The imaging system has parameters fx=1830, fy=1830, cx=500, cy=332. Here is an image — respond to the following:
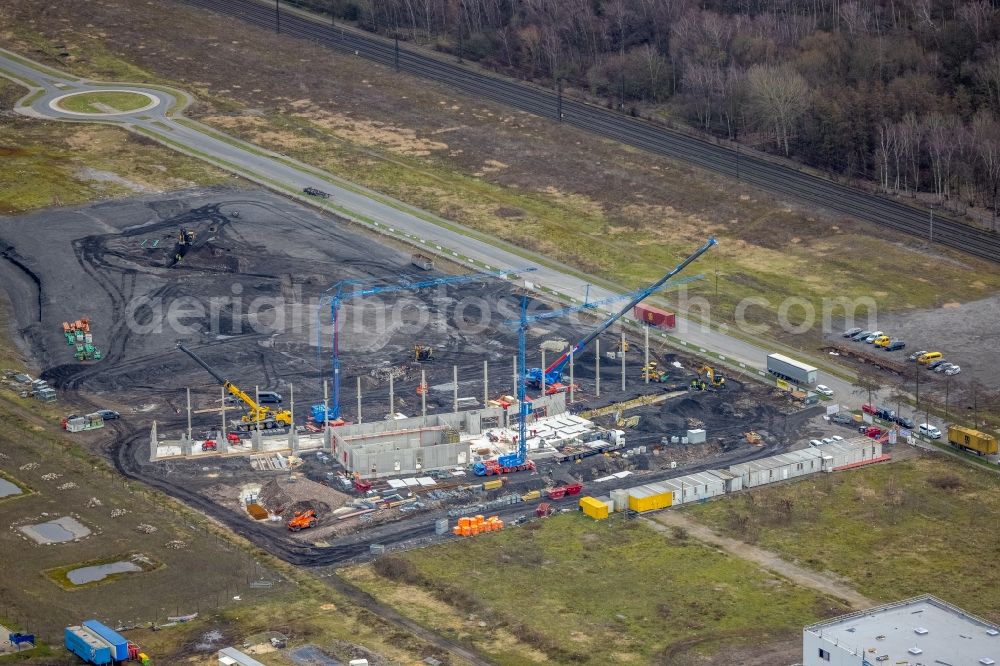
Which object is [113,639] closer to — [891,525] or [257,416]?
[257,416]

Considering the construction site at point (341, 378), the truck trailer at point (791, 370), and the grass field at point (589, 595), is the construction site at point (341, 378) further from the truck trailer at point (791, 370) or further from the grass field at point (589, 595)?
the grass field at point (589, 595)

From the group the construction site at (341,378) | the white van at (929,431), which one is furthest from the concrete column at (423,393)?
the white van at (929,431)

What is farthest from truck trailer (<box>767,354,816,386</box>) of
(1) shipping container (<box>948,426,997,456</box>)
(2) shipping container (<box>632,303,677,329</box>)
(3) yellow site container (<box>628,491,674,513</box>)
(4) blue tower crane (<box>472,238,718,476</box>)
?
(3) yellow site container (<box>628,491,674,513</box>)

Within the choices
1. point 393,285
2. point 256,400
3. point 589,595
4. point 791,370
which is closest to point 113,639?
point 589,595

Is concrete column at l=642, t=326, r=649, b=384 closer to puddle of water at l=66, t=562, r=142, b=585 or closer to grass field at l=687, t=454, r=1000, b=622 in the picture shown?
grass field at l=687, t=454, r=1000, b=622

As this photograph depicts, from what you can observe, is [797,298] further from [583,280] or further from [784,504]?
[784,504]

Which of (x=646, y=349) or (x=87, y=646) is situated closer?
(x=87, y=646)
